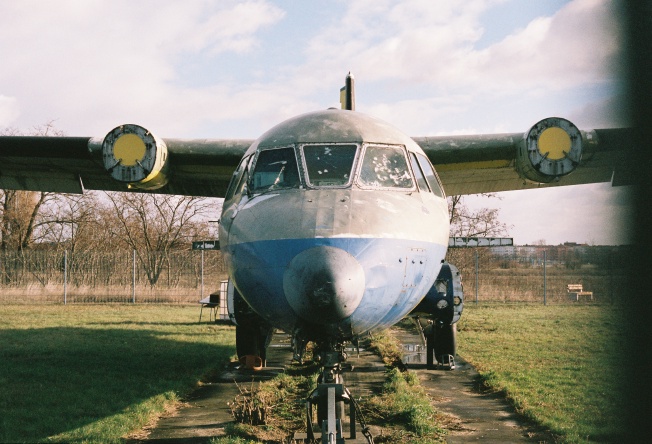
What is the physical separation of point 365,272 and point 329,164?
153 cm

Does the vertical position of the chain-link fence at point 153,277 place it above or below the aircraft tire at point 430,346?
above

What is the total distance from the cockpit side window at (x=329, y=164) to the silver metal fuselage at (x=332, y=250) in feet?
0.23

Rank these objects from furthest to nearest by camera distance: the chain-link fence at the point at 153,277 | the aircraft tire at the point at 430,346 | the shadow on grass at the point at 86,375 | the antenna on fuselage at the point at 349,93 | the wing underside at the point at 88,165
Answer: the chain-link fence at the point at 153,277 < the antenna on fuselage at the point at 349,93 < the wing underside at the point at 88,165 < the aircraft tire at the point at 430,346 < the shadow on grass at the point at 86,375

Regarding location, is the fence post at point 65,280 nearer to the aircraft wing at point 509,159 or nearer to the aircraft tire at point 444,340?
the aircraft wing at point 509,159

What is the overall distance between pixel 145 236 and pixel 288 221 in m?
34.3

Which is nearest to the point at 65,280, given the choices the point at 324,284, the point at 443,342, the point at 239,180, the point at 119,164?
the point at 119,164

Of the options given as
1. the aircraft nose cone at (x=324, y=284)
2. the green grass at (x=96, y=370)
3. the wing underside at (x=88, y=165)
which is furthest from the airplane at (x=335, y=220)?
the green grass at (x=96, y=370)

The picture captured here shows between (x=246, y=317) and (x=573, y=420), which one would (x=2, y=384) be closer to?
(x=246, y=317)

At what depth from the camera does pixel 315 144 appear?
5.46m

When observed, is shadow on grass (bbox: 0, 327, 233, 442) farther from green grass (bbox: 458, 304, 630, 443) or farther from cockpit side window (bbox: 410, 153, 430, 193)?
green grass (bbox: 458, 304, 630, 443)

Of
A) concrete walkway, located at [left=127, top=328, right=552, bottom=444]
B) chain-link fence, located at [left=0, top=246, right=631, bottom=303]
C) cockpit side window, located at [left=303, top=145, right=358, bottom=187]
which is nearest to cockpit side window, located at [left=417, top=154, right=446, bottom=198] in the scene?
cockpit side window, located at [left=303, top=145, right=358, bottom=187]

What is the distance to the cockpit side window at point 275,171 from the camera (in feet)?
17.0

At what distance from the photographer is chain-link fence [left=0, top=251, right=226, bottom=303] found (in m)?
24.6

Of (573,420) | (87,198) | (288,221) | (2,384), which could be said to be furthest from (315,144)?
(87,198)
